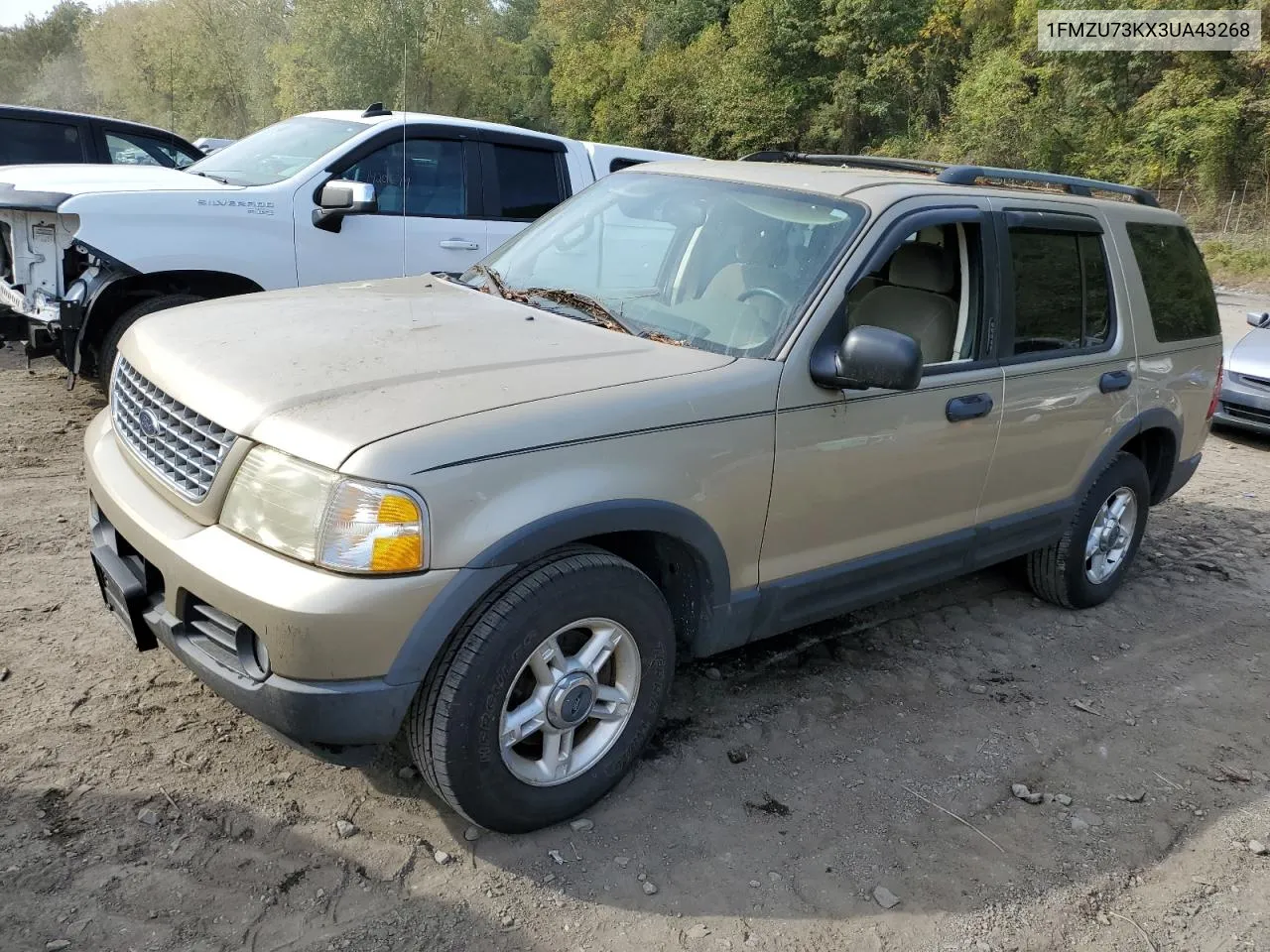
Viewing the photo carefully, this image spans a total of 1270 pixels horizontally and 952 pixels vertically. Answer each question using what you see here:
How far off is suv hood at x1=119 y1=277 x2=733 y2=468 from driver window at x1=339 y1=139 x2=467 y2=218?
11.2 feet

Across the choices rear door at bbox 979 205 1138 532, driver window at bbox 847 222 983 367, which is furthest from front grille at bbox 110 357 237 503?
rear door at bbox 979 205 1138 532

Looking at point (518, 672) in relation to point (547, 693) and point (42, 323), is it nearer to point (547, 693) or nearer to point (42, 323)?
point (547, 693)

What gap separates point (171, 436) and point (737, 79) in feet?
137

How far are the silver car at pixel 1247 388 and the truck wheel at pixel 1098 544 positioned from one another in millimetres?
4023

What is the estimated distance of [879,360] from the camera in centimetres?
298

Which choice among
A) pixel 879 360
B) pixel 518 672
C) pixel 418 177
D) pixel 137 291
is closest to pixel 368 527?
pixel 518 672

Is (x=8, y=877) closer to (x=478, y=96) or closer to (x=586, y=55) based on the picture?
(x=478, y=96)

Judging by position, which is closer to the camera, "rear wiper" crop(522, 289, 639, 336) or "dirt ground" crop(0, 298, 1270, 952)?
"dirt ground" crop(0, 298, 1270, 952)

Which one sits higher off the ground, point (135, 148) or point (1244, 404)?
point (135, 148)

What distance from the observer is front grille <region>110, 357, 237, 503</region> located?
260 cm

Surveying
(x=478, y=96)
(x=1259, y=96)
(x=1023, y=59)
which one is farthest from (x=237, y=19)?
(x=1259, y=96)

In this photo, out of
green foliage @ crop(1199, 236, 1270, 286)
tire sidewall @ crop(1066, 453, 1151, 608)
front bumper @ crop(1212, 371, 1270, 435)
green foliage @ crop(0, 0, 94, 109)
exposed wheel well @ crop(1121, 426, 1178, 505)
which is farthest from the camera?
green foliage @ crop(0, 0, 94, 109)

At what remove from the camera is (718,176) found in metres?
3.85

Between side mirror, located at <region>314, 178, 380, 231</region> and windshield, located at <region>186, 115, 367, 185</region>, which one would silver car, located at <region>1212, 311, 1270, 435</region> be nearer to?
side mirror, located at <region>314, 178, 380, 231</region>
